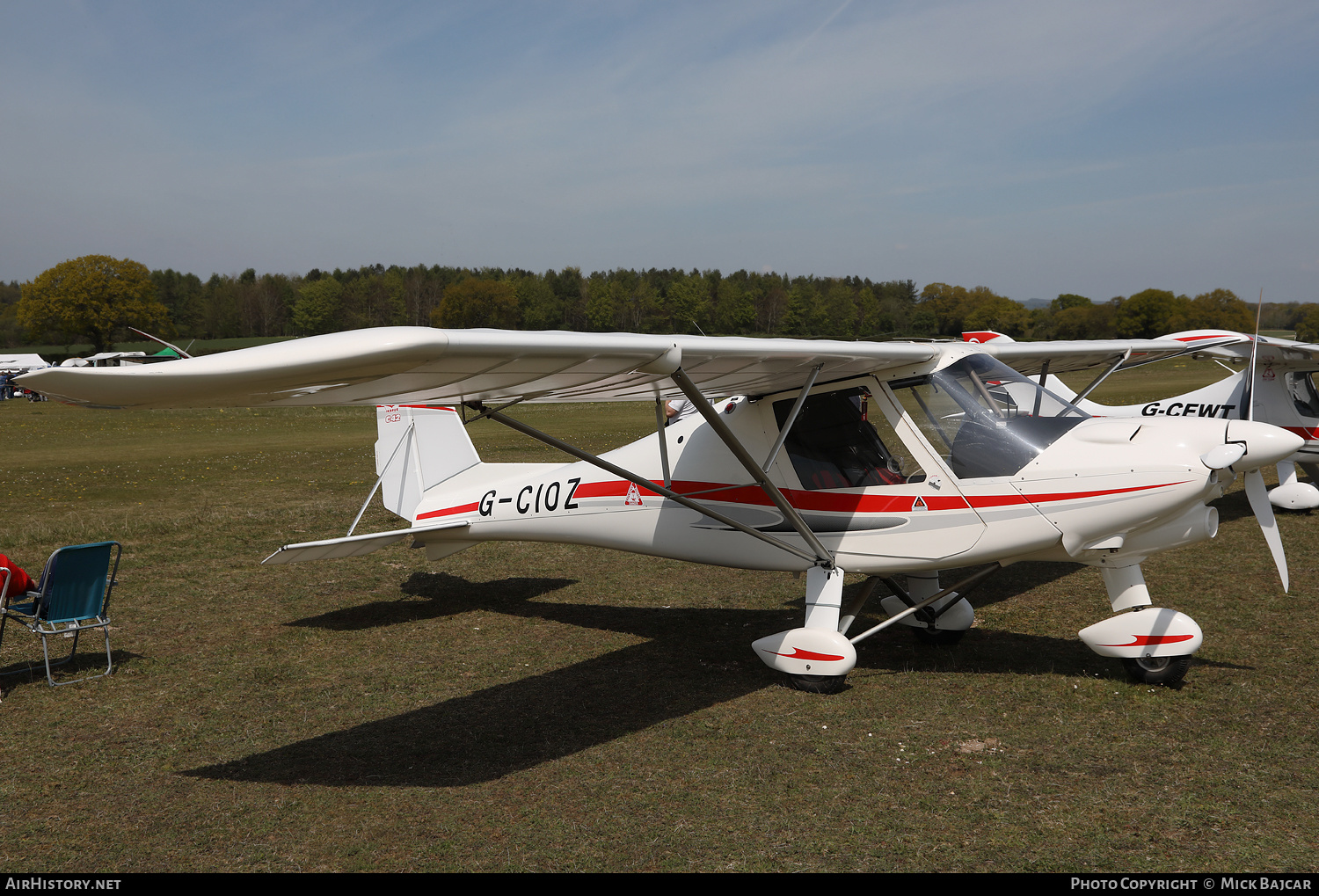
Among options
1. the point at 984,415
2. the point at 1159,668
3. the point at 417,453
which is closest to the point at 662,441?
the point at 984,415

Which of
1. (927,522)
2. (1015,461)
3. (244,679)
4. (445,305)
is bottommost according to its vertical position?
(244,679)

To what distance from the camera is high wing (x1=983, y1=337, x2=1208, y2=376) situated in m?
8.07

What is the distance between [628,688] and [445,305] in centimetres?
3469

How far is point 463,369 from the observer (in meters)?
4.09

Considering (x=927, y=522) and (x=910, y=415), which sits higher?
(x=910, y=415)

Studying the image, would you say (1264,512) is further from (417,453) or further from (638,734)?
(417,453)

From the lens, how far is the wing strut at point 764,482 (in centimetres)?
550

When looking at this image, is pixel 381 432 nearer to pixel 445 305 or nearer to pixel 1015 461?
pixel 1015 461

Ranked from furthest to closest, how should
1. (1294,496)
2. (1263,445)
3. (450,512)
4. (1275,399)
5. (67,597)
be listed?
1. (1275,399)
2. (1294,496)
3. (450,512)
4. (67,597)
5. (1263,445)

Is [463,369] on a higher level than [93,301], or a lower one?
lower

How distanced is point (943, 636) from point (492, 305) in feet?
121

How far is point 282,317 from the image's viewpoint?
65.0 meters

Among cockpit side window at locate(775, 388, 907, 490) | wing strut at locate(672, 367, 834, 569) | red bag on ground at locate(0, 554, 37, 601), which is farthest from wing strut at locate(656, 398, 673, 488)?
red bag on ground at locate(0, 554, 37, 601)
